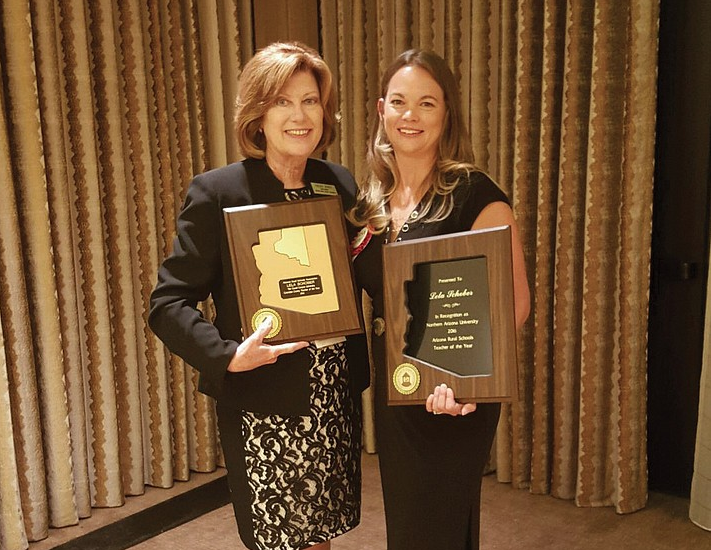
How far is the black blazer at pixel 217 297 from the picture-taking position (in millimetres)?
1473

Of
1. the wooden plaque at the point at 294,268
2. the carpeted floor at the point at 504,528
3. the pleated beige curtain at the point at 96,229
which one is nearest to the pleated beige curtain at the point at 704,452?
the carpeted floor at the point at 504,528

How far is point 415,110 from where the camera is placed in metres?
1.49

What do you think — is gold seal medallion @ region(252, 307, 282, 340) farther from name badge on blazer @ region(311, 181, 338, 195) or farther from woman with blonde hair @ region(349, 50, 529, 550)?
name badge on blazer @ region(311, 181, 338, 195)

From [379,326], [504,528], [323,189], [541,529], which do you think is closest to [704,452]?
[541,529]

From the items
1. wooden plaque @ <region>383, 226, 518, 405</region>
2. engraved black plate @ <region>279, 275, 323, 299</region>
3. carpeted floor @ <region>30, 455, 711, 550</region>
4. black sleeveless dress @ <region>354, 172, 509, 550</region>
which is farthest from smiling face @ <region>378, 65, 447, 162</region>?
carpeted floor @ <region>30, 455, 711, 550</region>

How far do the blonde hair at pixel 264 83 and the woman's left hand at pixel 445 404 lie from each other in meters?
0.63

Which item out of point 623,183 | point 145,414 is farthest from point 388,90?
point 145,414

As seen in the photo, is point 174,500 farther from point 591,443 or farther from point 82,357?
point 591,443

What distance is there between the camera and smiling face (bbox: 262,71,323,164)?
4.97 feet

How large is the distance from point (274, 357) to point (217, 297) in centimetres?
25

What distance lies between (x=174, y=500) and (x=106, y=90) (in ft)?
4.88

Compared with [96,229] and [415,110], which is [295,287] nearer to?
[415,110]

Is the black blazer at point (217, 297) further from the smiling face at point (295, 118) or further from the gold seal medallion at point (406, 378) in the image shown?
the gold seal medallion at point (406, 378)

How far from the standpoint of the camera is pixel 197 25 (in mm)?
2791
